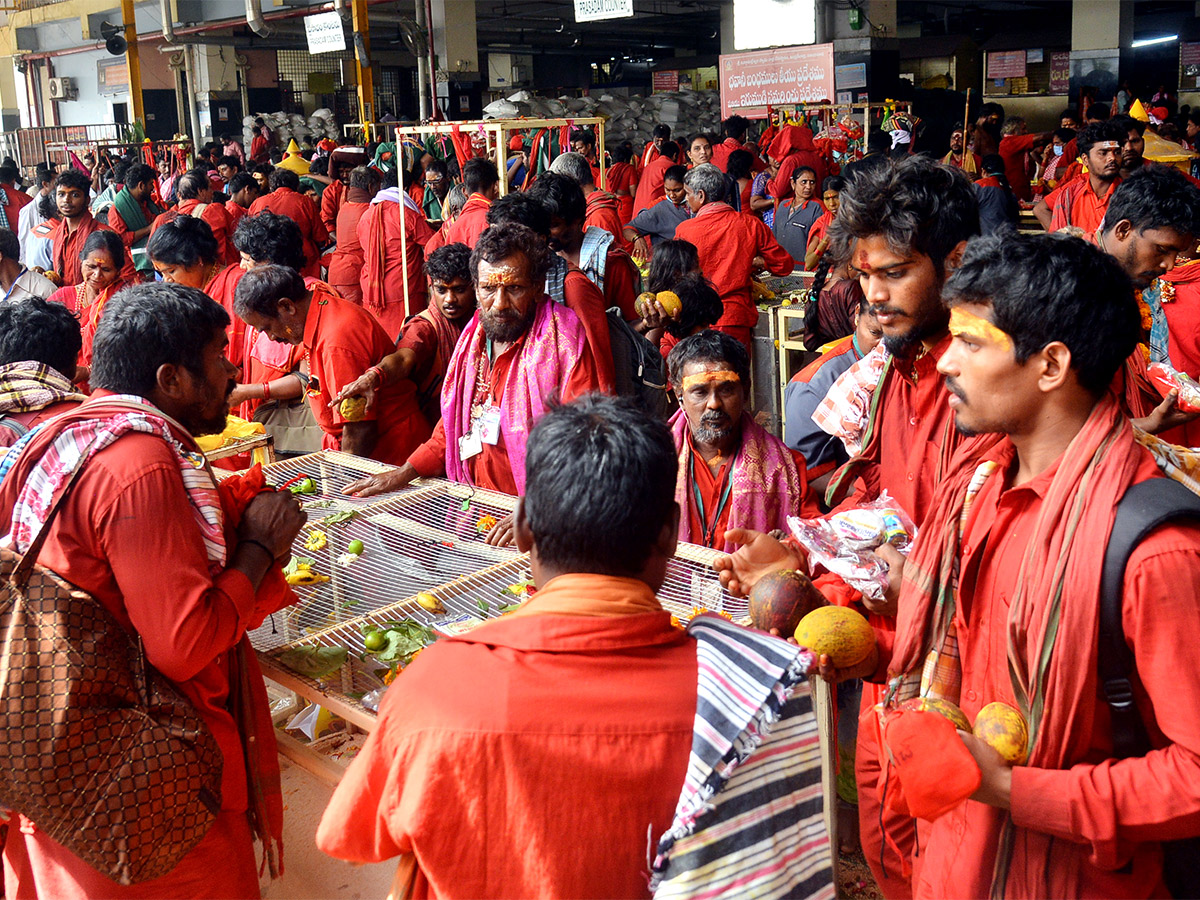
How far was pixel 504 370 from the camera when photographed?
3.19 metres

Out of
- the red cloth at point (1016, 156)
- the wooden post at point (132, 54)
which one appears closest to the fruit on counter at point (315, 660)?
the red cloth at point (1016, 156)

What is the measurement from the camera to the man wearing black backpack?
1.33 meters

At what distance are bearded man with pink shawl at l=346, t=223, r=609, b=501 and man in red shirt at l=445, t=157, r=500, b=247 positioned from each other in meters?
2.14

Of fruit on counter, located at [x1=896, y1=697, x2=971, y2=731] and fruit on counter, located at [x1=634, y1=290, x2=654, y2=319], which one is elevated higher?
fruit on counter, located at [x1=634, y1=290, x2=654, y2=319]

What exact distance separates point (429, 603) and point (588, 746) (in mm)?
1338

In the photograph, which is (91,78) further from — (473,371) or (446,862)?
(446,862)

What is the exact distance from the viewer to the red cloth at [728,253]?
571 cm

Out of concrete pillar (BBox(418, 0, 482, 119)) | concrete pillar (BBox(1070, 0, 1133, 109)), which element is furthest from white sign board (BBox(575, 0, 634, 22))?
concrete pillar (BBox(1070, 0, 1133, 109))

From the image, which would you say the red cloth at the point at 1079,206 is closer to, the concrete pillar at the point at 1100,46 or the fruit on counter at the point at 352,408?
the fruit on counter at the point at 352,408

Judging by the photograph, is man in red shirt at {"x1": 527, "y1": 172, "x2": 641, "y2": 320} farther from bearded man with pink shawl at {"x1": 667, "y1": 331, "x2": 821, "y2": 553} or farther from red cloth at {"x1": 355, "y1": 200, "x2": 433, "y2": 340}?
red cloth at {"x1": 355, "y1": 200, "x2": 433, "y2": 340}

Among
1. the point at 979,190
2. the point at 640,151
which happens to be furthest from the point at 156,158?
the point at 979,190

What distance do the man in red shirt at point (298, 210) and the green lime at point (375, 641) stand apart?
6050 millimetres

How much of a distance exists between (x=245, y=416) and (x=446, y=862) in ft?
9.82

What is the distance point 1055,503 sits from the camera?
55.9 inches
